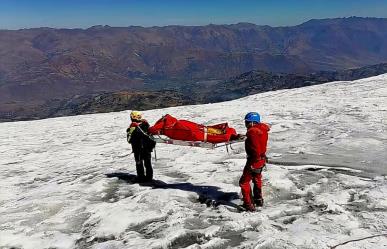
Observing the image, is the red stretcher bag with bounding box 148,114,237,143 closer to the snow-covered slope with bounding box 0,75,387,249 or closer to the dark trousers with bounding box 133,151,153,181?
the dark trousers with bounding box 133,151,153,181

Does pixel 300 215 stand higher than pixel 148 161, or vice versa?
pixel 148 161

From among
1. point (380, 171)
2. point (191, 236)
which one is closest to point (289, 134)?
point (380, 171)

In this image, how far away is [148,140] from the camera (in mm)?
12625

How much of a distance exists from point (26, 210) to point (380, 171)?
9.93 m

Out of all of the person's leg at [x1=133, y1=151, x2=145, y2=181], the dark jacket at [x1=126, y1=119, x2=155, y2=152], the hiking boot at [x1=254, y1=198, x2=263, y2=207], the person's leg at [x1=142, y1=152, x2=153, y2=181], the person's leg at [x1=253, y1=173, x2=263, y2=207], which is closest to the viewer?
the person's leg at [x1=253, y1=173, x2=263, y2=207]

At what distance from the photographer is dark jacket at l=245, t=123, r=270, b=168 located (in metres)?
9.78

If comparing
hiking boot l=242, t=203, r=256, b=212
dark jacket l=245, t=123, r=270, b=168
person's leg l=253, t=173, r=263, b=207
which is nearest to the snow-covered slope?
hiking boot l=242, t=203, r=256, b=212

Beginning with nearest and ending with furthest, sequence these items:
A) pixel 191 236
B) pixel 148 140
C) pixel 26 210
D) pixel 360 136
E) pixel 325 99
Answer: pixel 191 236 → pixel 26 210 → pixel 148 140 → pixel 360 136 → pixel 325 99

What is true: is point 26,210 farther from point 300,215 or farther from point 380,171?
point 380,171

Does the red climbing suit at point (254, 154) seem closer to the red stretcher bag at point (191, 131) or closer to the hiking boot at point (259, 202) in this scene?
the hiking boot at point (259, 202)

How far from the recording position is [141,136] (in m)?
12.6

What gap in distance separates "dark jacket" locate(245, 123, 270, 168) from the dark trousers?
157 inches

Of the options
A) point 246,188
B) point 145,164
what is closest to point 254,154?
point 246,188

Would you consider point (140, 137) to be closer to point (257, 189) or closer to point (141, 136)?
point (141, 136)
